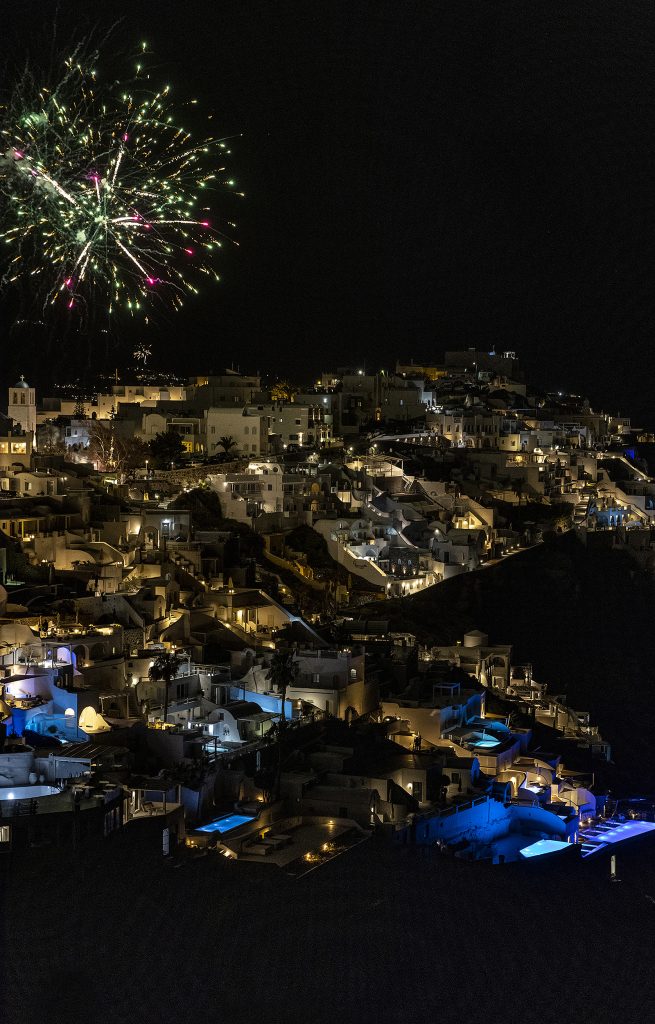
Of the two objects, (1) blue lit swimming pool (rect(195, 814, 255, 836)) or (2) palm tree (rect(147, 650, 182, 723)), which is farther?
(2) palm tree (rect(147, 650, 182, 723))

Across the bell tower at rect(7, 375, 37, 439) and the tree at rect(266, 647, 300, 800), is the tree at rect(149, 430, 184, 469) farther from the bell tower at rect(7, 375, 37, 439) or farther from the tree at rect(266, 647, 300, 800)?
the tree at rect(266, 647, 300, 800)

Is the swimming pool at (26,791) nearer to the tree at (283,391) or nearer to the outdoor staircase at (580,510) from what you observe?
the outdoor staircase at (580,510)

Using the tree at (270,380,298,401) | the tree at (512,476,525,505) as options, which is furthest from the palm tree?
the tree at (270,380,298,401)

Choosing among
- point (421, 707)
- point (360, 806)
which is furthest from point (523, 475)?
point (360, 806)

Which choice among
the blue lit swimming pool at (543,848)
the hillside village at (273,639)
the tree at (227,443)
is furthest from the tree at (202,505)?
the blue lit swimming pool at (543,848)

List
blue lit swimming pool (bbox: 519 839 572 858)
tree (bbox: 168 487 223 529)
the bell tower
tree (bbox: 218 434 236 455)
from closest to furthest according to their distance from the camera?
1. blue lit swimming pool (bbox: 519 839 572 858)
2. tree (bbox: 168 487 223 529)
3. the bell tower
4. tree (bbox: 218 434 236 455)

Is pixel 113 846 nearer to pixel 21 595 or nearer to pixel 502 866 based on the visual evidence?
pixel 502 866

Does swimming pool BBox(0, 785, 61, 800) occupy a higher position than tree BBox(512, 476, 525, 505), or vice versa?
tree BBox(512, 476, 525, 505)
